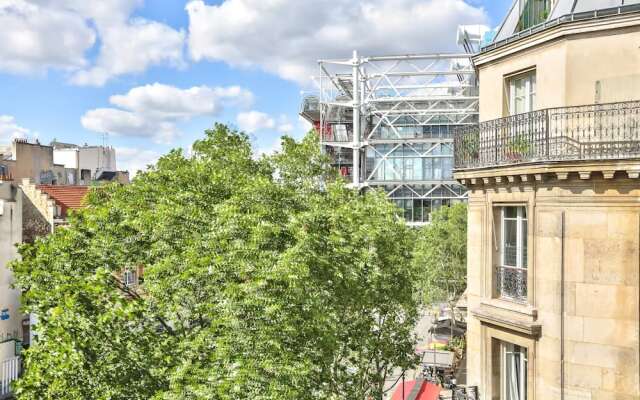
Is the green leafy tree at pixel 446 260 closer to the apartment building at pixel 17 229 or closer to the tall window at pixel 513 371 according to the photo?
the apartment building at pixel 17 229

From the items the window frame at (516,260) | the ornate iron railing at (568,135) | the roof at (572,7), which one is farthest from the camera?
the window frame at (516,260)

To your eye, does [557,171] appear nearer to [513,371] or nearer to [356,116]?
[513,371]

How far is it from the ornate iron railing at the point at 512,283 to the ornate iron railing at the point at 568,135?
2499mm

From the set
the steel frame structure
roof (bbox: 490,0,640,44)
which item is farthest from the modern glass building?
roof (bbox: 490,0,640,44)

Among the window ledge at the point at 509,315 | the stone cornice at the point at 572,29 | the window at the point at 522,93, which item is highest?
the stone cornice at the point at 572,29

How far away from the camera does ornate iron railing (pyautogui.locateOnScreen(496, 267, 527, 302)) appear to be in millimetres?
12891

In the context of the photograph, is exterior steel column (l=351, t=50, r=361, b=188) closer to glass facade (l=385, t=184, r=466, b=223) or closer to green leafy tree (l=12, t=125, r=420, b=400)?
glass facade (l=385, t=184, r=466, b=223)

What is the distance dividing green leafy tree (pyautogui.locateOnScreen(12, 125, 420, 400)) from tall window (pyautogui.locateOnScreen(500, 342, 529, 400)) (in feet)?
13.1

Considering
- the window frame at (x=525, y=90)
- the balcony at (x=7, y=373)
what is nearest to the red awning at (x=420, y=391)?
the window frame at (x=525, y=90)

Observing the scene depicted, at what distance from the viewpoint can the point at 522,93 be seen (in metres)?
13.7

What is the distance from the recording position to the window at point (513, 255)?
42.4 feet

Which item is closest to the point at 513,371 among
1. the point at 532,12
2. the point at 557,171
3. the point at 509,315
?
the point at 509,315

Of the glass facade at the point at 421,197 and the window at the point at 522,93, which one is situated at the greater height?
the window at the point at 522,93

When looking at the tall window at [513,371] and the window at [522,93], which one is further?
the window at [522,93]
